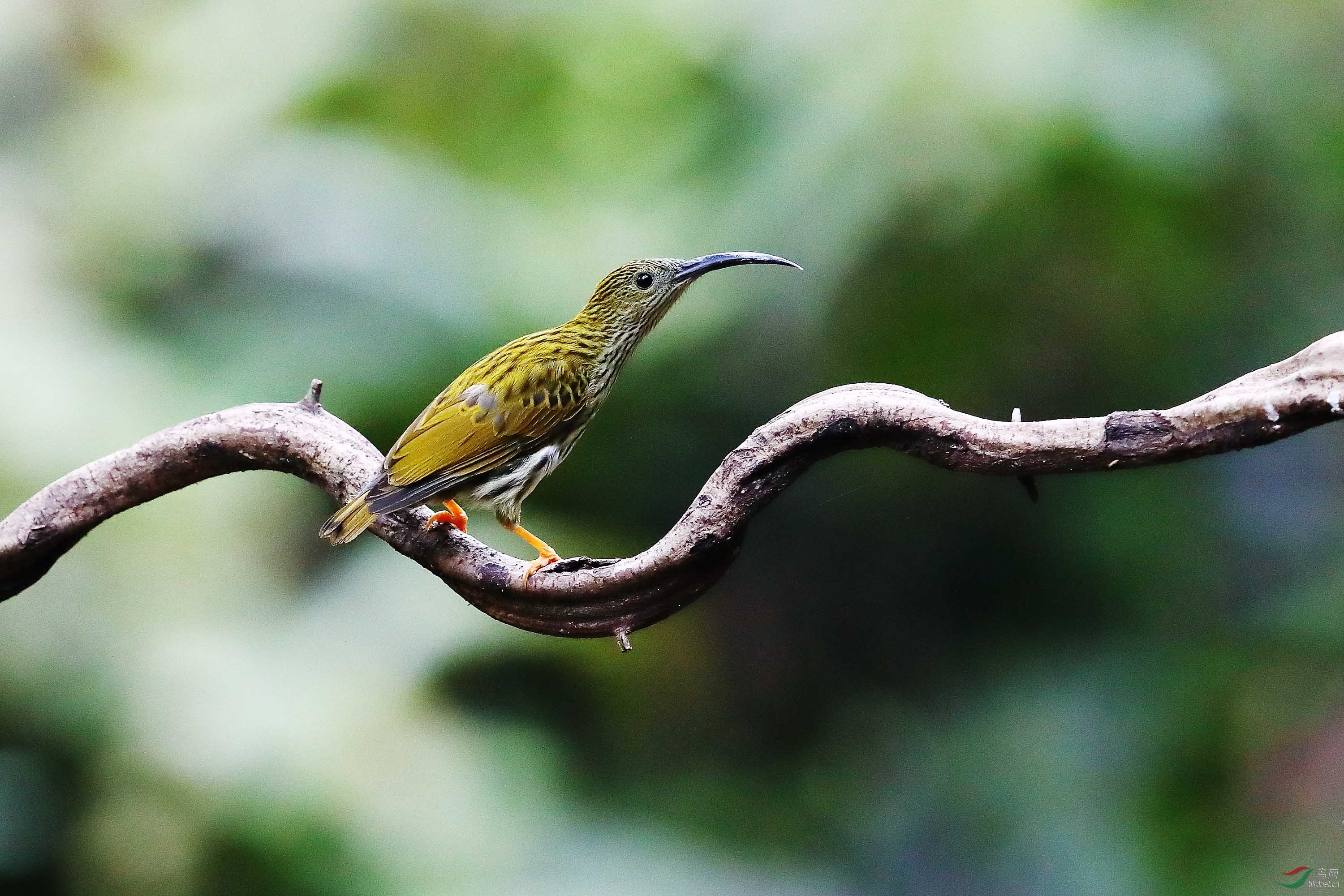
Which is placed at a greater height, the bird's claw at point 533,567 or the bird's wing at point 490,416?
the bird's wing at point 490,416

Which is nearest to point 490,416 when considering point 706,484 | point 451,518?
point 451,518

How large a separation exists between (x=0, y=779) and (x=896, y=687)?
116 inches

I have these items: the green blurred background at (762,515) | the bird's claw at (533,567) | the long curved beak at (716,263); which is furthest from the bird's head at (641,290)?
the green blurred background at (762,515)

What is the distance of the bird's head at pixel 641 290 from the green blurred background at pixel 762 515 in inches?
68.9

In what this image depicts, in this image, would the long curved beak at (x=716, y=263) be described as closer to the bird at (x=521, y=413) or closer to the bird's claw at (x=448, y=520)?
the bird at (x=521, y=413)

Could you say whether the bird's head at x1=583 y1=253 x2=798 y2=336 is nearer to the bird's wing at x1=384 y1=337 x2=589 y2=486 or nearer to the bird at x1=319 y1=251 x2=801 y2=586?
the bird at x1=319 y1=251 x2=801 y2=586

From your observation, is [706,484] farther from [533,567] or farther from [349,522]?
[349,522]

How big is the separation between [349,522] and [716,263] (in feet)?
2.69

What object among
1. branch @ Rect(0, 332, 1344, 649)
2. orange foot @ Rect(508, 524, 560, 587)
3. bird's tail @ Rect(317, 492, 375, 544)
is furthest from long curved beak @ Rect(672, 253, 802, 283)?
bird's tail @ Rect(317, 492, 375, 544)

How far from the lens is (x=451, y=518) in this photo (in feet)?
7.06

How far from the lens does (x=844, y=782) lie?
419cm

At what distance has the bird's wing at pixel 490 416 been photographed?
2.04 metres

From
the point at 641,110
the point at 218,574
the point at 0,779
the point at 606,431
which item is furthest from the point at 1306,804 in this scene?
the point at 0,779

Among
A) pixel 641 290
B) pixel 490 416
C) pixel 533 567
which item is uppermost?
pixel 641 290
